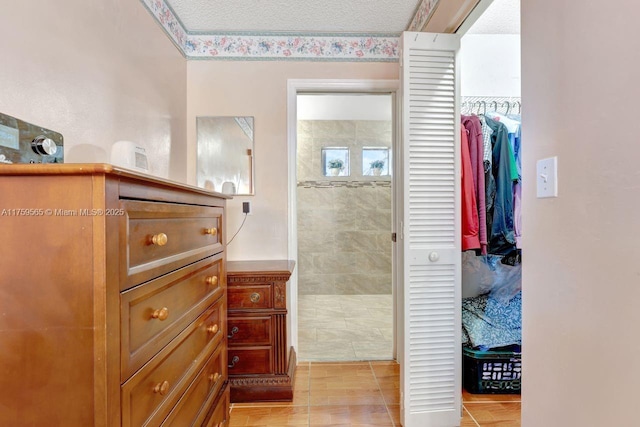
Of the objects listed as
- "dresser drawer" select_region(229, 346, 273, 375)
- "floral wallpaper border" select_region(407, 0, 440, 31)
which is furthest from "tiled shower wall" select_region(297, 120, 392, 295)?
"dresser drawer" select_region(229, 346, 273, 375)

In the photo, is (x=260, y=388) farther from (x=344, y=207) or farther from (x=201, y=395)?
(x=344, y=207)

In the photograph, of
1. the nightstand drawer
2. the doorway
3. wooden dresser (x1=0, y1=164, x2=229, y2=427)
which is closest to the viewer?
wooden dresser (x1=0, y1=164, x2=229, y2=427)

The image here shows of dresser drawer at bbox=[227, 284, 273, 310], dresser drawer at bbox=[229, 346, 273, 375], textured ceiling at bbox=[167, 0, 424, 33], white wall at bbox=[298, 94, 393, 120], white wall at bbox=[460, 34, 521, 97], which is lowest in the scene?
dresser drawer at bbox=[229, 346, 273, 375]

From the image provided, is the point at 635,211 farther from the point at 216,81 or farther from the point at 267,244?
the point at 216,81

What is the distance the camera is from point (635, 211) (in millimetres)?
659

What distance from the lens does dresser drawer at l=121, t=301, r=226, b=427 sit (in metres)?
0.81

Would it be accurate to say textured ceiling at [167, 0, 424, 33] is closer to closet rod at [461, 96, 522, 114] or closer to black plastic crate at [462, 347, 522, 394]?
closet rod at [461, 96, 522, 114]

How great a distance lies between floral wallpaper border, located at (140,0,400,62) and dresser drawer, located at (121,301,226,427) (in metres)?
1.93

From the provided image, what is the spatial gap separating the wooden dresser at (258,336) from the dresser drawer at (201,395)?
1.45 feet

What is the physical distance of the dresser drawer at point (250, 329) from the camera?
1972mm

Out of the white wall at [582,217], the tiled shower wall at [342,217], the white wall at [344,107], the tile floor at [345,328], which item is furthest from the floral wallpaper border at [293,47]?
the tile floor at [345,328]

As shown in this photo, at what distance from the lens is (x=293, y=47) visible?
93.4 inches

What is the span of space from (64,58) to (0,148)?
1.76 ft

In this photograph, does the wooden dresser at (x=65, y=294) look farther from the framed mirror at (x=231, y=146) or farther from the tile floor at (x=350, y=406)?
the framed mirror at (x=231, y=146)
